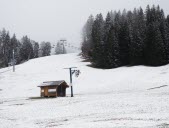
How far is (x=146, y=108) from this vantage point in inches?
1140

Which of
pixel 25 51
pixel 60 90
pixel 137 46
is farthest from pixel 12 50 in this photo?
pixel 60 90

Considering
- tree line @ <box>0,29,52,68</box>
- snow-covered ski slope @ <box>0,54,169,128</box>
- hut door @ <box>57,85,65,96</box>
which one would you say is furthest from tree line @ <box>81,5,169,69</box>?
tree line @ <box>0,29,52,68</box>

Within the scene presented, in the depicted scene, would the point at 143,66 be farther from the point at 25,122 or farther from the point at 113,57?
the point at 25,122

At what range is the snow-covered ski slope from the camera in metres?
23.8

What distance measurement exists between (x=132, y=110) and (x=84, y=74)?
5029 cm

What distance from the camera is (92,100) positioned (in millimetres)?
40125

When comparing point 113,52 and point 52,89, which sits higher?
point 113,52

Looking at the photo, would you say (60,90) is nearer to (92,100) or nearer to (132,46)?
(92,100)

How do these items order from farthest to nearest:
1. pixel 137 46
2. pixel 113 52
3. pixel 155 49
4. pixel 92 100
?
pixel 113 52
pixel 137 46
pixel 155 49
pixel 92 100

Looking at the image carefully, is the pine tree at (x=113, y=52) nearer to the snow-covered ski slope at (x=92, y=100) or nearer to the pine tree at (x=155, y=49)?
the snow-covered ski slope at (x=92, y=100)

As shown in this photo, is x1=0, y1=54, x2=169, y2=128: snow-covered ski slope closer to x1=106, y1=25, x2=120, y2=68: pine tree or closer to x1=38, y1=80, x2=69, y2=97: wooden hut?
x1=38, y1=80, x2=69, y2=97: wooden hut

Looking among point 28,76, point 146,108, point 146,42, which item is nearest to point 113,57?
point 146,42

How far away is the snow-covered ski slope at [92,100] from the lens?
2383 cm

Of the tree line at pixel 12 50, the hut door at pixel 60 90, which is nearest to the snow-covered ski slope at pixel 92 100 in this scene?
the hut door at pixel 60 90
